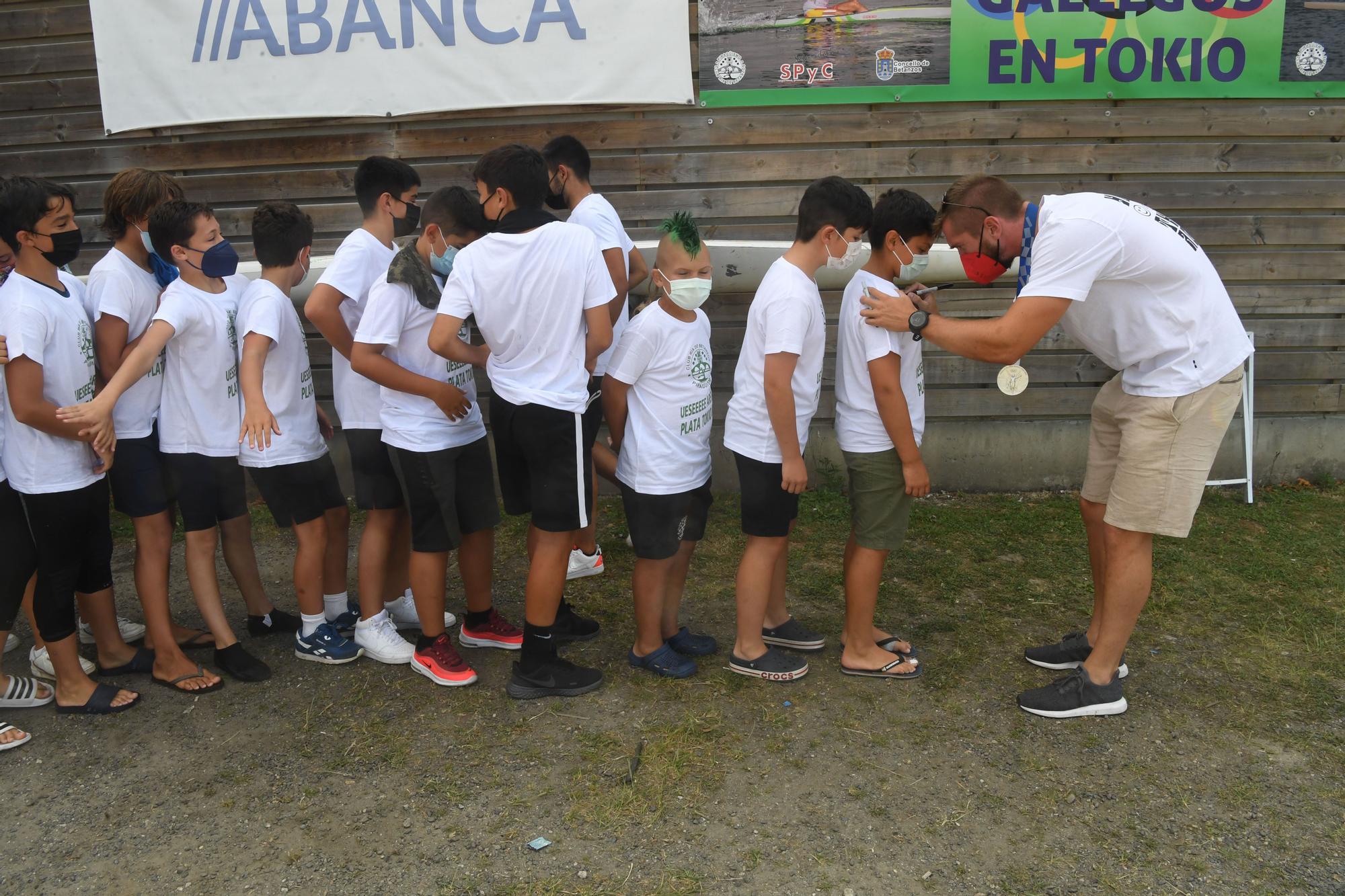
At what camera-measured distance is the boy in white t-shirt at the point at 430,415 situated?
368cm

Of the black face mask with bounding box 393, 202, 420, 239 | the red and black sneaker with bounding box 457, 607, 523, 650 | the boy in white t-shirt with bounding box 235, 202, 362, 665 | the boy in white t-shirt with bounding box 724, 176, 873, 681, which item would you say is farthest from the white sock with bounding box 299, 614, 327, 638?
the boy in white t-shirt with bounding box 724, 176, 873, 681

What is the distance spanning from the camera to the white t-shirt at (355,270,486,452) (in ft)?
12.1

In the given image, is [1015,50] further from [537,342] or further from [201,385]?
[201,385]

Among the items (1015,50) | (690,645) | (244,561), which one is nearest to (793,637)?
(690,645)

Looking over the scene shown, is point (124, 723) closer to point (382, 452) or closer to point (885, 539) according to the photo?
point (382, 452)

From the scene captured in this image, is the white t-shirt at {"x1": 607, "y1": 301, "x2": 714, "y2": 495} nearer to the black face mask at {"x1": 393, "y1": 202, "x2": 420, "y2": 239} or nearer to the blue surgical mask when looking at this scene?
the blue surgical mask

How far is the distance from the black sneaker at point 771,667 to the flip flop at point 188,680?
202 cm

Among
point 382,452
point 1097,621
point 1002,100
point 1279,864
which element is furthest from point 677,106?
point 1279,864

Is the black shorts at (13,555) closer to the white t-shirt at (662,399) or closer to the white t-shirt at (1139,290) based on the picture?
the white t-shirt at (662,399)

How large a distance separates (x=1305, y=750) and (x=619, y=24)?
4.77 meters

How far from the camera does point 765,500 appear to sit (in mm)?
3742

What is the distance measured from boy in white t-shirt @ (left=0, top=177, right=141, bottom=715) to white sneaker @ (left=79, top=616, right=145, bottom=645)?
2.02 ft

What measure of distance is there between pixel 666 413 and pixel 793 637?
3.77 feet

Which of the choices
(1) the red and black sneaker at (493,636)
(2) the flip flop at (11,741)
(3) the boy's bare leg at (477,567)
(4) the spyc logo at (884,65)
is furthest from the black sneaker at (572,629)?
(4) the spyc logo at (884,65)
